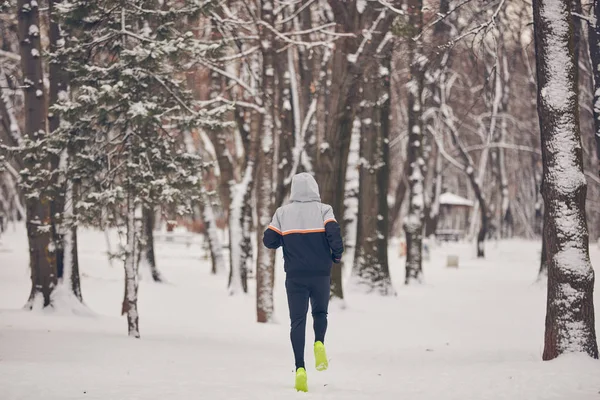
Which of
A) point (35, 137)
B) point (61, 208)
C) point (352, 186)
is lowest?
point (61, 208)

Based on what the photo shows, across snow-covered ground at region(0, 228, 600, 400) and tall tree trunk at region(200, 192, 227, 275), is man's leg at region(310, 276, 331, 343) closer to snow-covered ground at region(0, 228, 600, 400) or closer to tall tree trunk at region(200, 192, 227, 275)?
snow-covered ground at region(0, 228, 600, 400)

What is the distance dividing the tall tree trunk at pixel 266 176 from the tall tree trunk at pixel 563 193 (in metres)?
7.16

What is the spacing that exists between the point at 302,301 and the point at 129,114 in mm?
5190

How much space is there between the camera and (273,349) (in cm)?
1228

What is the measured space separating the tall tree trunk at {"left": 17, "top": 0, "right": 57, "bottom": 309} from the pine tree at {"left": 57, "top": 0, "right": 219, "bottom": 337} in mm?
2343

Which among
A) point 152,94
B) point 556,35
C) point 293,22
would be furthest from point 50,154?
point 293,22

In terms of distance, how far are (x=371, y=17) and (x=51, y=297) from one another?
387 inches

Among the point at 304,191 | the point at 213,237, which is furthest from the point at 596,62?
the point at 213,237

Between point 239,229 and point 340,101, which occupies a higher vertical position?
point 340,101

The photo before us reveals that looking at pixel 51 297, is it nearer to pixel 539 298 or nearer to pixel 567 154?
pixel 567 154

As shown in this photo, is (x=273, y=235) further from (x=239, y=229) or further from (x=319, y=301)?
(x=239, y=229)

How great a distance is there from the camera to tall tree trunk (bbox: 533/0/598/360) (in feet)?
29.2

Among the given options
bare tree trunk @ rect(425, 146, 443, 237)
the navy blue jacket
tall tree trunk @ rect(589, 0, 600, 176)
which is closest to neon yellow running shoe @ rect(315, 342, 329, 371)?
the navy blue jacket

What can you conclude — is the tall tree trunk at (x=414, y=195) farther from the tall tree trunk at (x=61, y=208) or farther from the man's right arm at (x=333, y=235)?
the man's right arm at (x=333, y=235)
